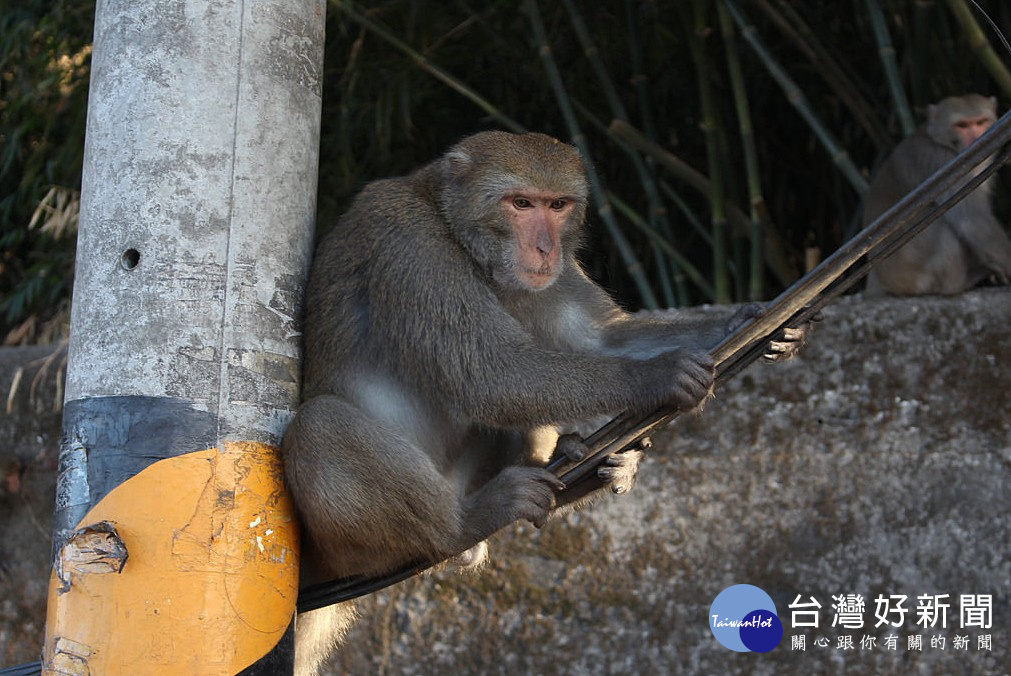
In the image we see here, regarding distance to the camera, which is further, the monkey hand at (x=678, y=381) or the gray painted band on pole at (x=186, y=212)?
the monkey hand at (x=678, y=381)

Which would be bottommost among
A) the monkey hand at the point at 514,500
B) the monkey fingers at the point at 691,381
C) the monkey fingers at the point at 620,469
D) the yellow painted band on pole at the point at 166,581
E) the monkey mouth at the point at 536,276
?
the yellow painted band on pole at the point at 166,581

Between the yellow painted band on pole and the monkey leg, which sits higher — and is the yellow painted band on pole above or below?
below

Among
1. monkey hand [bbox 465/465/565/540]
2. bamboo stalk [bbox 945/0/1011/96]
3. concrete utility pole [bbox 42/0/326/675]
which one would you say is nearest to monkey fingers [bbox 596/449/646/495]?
monkey hand [bbox 465/465/565/540]

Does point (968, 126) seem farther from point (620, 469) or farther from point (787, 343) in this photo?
point (620, 469)

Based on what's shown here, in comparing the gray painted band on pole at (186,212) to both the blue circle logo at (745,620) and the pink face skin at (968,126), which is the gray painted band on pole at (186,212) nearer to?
the blue circle logo at (745,620)

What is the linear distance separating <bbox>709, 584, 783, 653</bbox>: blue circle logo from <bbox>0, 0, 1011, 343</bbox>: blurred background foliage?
1275 millimetres

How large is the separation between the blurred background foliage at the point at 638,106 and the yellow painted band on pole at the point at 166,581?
2708 mm

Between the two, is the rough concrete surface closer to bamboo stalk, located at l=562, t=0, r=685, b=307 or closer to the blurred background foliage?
the blurred background foliage

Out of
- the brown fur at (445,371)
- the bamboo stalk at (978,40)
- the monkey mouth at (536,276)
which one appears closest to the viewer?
the brown fur at (445,371)

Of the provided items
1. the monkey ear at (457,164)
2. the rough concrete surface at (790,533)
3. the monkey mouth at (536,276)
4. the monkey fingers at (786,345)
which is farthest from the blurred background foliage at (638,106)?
the monkey fingers at (786,345)

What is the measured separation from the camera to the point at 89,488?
253cm

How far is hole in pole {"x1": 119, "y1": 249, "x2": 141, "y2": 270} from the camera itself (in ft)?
8.46

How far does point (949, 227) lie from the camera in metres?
6.04

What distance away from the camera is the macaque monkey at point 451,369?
9.43ft
